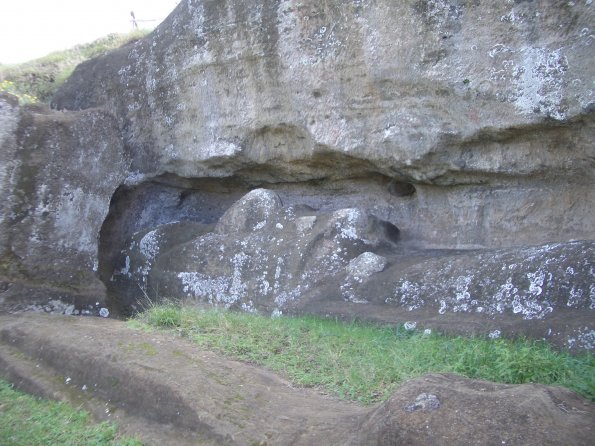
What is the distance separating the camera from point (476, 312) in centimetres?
584

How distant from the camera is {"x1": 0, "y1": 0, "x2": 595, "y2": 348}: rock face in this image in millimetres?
6156

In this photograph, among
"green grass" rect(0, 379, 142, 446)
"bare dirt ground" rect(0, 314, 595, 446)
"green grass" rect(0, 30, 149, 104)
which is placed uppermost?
"green grass" rect(0, 30, 149, 104)

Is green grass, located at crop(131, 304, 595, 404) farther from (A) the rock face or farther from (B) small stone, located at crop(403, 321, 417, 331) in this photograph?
(A) the rock face

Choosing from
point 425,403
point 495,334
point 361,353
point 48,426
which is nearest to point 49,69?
point 48,426

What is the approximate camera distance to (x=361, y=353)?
17.6 ft

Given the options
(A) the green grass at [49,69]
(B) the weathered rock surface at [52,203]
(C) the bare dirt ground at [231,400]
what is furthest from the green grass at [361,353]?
(A) the green grass at [49,69]

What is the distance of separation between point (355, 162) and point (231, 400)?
439 centimetres

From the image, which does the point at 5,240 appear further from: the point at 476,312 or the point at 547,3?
the point at 547,3

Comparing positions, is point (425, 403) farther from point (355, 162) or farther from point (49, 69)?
point (49, 69)

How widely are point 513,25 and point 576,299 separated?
2.62m

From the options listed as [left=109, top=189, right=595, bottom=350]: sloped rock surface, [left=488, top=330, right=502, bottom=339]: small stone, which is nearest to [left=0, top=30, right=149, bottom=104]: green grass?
[left=109, top=189, right=595, bottom=350]: sloped rock surface

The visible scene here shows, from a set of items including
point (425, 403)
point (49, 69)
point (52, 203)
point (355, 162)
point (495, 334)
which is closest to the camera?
point (425, 403)

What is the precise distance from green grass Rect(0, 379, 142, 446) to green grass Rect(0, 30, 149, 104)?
7757mm

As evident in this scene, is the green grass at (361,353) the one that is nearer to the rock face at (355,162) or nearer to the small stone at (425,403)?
the rock face at (355,162)
